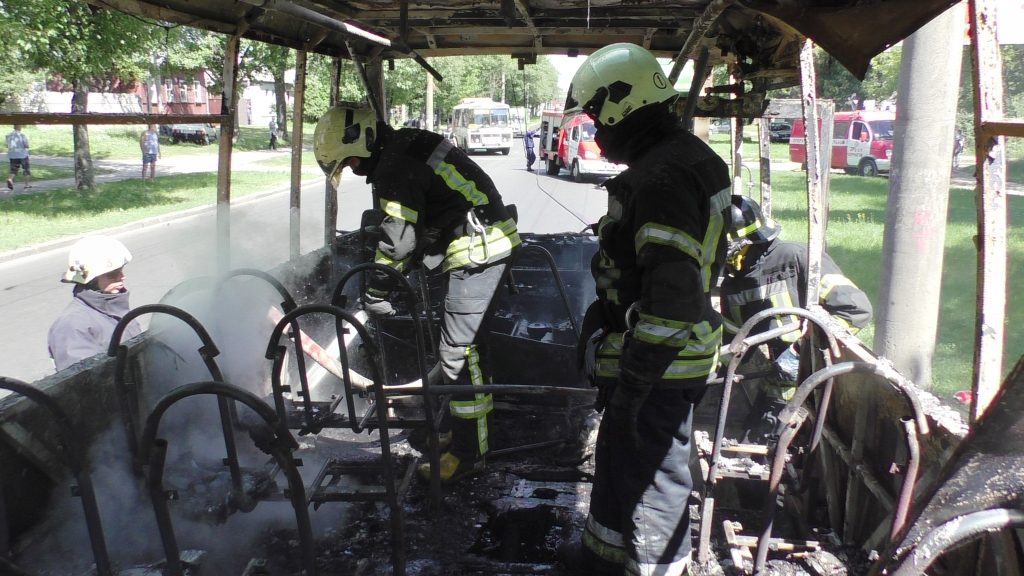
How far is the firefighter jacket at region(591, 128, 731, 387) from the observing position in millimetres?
2262

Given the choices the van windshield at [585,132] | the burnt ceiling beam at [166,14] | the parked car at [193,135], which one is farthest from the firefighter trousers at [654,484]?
the parked car at [193,135]

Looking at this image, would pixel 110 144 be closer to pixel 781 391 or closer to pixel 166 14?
pixel 166 14

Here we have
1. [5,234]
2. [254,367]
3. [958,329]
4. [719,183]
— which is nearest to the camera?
[719,183]

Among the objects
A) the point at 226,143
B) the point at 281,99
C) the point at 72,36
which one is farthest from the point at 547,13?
the point at 281,99

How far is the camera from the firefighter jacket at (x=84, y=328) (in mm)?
3396

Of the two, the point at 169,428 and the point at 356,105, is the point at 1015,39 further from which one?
the point at 169,428

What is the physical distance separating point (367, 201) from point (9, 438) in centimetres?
1566

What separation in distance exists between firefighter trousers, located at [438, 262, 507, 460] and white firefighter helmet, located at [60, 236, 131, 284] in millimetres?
1656

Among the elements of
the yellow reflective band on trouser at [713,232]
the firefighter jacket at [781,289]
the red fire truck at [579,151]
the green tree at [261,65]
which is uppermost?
the green tree at [261,65]

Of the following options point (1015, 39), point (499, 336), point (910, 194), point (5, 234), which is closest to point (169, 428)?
point (499, 336)

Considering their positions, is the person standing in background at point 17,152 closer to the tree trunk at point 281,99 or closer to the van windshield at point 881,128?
the tree trunk at point 281,99

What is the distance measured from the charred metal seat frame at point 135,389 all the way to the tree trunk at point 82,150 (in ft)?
47.0

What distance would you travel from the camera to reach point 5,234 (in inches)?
474

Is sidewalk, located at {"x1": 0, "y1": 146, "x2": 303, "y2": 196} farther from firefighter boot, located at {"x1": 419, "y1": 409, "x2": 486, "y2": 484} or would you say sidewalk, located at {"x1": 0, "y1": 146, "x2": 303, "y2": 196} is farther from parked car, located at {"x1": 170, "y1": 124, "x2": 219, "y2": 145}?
firefighter boot, located at {"x1": 419, "y1": 409, "x2": 486, "y2": 484}
